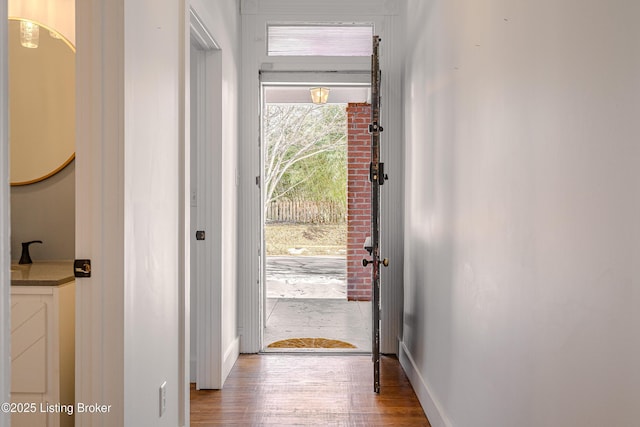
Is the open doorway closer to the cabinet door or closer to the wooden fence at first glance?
the wooden fence

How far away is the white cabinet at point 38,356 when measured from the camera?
1889 mm

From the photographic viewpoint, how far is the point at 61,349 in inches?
76.4

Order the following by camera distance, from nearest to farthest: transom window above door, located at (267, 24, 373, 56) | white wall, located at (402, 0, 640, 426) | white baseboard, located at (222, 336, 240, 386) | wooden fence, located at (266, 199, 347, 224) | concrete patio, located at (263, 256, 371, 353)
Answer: white wall, located at (402, 0, 640, 426) < white baseboard, located at (222, 336, 240, 386) < transom window above door, located at (267, 24, 373, 56) < concrete patio, located at (263, 256, 371, 353) < wooden fence, located at (266, 199, 347, 224)

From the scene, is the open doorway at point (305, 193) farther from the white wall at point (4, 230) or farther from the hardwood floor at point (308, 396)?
the white wall at point (4, 230)

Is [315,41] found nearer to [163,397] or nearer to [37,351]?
[163,397]

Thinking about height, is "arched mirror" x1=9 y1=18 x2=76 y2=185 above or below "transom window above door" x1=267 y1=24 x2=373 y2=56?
below

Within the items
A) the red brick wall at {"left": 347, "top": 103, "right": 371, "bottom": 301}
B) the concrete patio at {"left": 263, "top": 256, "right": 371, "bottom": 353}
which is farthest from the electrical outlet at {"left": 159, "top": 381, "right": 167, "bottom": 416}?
the red brick wall at {"left": 347, "top": 103, "right": 371, "bottom": 301}

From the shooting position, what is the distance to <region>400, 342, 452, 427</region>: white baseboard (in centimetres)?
272

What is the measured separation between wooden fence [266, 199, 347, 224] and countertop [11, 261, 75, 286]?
23.1ft

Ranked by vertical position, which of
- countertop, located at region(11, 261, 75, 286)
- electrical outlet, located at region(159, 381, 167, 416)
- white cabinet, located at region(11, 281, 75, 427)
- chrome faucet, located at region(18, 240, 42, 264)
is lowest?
electrical outlet, located at region(159, 381, 167, 416)

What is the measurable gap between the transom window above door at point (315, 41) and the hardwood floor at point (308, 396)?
239 centimetres

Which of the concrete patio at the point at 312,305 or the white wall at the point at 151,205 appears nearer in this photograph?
the white wall at the point at 151,205

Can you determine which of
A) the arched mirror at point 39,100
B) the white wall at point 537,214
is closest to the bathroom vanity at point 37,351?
the arched mirror at point 39,100

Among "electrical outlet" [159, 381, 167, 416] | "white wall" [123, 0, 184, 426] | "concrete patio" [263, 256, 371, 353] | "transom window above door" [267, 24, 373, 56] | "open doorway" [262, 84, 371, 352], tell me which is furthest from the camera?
"open doorway" [262, 84, 371, 352]
